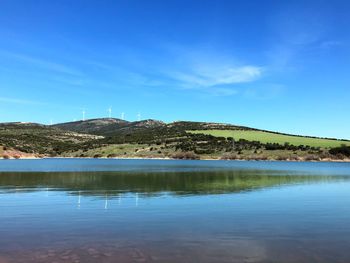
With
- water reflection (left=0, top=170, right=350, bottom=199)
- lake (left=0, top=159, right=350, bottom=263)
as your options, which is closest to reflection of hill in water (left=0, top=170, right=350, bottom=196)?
water reflection (left=0, top=170, right=350, bottom=199)

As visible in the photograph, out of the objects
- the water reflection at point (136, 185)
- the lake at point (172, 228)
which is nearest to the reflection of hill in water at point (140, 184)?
the water reflection at point (136, 185)

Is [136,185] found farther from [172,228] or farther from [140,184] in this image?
[172,228]

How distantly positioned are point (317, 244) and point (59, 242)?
12.6 meters

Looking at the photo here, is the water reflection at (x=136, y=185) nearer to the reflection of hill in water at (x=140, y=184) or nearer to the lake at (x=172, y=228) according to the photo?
the reflection of hill in water at (x=140, y=184)

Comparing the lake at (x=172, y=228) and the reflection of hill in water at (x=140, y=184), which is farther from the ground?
the reflection of hill in water at (x=140, y=184)

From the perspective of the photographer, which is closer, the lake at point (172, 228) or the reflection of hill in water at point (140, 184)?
the lake at point (172, 228)

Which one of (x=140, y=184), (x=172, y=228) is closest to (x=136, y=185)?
(x=140, y=184)

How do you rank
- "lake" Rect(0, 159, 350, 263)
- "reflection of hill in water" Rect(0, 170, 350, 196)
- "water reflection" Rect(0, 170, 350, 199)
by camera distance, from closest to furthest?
1. "lake" Rect(0, 159, 350, 263)
2. "water reflection" Rect(0, 170, 350, 199)
3. "reflection of hill in water" Rect(0, 170, 350, 196)

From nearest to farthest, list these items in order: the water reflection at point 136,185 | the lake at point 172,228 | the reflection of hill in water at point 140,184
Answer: the lake at point 172,228
the water reflection at point 136,185
the reflection of hill in water at point 140,184

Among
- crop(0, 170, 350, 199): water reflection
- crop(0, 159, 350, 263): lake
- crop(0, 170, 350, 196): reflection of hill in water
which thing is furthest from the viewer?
crop(0, 170, 350, 196): reflection of hill in water

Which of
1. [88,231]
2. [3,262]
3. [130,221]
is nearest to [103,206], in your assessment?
[130,221]

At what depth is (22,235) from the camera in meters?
24.3

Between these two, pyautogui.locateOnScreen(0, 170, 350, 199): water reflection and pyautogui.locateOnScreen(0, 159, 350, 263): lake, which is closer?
pyautogui.locateOnScreen(0, 159, 350, 263): lake

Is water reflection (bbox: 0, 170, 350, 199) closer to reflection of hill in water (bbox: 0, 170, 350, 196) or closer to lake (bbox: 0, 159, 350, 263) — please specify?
reflection of hill in water (bbox: 0, 170, 350, 196)
